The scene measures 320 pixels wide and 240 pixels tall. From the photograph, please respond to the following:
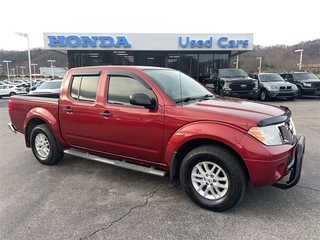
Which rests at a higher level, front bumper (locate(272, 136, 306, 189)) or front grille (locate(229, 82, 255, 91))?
front grille (locate(229, 82, 255, 91))

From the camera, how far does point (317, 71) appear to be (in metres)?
50.0

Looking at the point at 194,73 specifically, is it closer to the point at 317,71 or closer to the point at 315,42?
the point at 317,71

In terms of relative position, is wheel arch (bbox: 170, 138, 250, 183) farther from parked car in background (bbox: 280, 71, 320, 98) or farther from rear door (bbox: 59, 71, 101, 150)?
parked car in background (bbox: 280, 71, 320, 98)

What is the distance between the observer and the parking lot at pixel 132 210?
107 inches

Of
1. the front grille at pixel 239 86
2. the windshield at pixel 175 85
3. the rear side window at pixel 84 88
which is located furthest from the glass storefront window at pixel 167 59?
the rear side window at pixel 84 88

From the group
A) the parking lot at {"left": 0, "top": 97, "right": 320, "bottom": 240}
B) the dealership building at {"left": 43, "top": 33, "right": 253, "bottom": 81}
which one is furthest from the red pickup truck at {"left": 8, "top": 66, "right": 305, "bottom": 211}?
the dealership building at {"left": 43, "top": 33, "right": 253, "bottom": 81}

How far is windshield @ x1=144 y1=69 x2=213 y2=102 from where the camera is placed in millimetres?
3617

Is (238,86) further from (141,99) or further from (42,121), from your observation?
(141,99)

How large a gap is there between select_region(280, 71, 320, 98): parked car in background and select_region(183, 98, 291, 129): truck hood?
1556cm

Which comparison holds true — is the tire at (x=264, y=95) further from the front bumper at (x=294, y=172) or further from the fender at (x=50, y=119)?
the fender at (x=50, y=119)

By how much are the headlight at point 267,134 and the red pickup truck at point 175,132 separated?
0.01m

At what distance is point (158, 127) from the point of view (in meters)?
A: 3.38

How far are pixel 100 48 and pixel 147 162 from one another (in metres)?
19.2

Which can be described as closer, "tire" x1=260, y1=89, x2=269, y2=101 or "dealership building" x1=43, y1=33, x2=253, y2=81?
"tire" x1=260, y1=89, x2=269, y2=101
